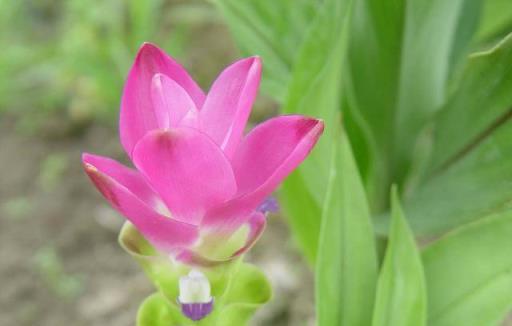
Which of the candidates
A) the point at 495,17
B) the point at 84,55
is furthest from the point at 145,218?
the point at 84,55

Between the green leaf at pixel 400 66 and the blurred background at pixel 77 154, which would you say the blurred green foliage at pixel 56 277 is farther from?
the green leaf at pixel 400 66

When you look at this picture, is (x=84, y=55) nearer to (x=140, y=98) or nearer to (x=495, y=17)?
(x=495, y=17)

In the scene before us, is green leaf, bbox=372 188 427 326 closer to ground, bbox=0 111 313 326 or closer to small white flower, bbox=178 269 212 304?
small white flower, bbox=178 269 212 304

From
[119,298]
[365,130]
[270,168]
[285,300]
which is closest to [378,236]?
[365,130]

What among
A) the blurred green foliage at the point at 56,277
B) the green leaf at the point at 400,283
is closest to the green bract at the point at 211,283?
the green leaf at the point at 400,283

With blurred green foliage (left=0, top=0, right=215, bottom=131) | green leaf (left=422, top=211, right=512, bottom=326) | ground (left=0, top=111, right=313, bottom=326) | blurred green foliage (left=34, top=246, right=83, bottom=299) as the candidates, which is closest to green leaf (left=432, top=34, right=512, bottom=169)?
green leaf (left=422, top=211, right=512, bottom=326)

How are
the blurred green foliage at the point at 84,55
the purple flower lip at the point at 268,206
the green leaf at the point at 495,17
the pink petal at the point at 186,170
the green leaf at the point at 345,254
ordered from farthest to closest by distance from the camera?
the blurred green foliage at the point at 84,55 < the green leaf at the point at 495,17 < the green leaf at the point at 345,254 < the purple flower lip at the point at 268,206 < the pink petal at the point at 186,170
